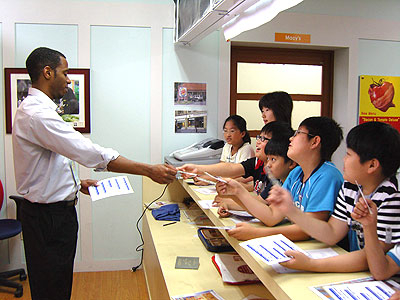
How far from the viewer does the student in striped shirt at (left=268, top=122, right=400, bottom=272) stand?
120 cm

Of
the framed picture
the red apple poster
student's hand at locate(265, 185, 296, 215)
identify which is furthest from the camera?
the red apple poster

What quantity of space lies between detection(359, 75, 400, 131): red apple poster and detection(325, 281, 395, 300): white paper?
10.4ft

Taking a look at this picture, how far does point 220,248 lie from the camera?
2355 mm

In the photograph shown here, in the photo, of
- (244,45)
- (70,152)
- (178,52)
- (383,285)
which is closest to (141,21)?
(178,52)

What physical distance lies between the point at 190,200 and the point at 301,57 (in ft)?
6.44

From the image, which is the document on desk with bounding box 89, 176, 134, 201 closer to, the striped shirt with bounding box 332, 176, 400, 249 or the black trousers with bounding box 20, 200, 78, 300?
the black trousers with bounding box 20, 200, 78, 300

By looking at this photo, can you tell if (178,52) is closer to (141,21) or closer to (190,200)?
(141,21)

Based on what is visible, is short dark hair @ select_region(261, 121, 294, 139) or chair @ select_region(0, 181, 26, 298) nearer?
short dark hair @ select_region(261, 121, 294, 139)

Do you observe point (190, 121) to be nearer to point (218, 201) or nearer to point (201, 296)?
point (218, 201)

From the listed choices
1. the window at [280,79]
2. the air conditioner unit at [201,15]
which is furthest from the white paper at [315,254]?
the window at [280,79]

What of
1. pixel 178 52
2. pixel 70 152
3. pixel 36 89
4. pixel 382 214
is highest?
pixel 178 52

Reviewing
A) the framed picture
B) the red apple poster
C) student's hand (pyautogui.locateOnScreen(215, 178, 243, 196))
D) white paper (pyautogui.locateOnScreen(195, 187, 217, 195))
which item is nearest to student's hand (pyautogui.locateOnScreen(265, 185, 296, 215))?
student's hand (pyautogui.locateOnScreen(215, 178, 243, 196))

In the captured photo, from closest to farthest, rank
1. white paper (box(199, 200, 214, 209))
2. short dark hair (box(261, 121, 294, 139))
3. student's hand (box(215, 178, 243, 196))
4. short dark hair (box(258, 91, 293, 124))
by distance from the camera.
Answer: student's hand (box(215, 178, 243, 196)), short dark hair (box(261, 121, 294, 139)), white paper (box(199, 200, 214, 209)), short dark hair (box(258, 91, 293, 124))

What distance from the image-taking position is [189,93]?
3.68 metres
